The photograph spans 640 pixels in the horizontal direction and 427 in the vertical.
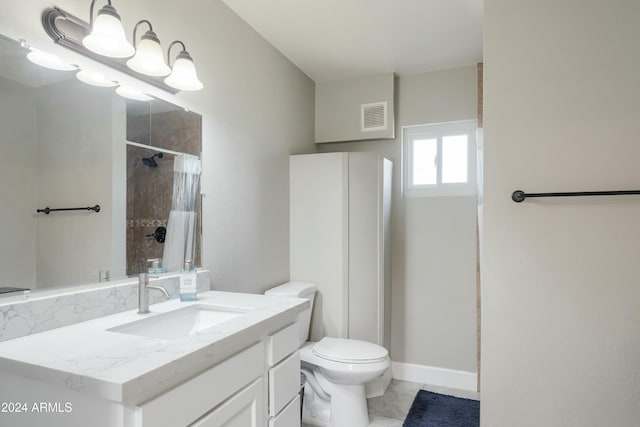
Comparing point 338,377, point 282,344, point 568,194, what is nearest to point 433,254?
point 338,377

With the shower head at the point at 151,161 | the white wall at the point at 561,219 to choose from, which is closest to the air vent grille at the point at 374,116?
the white wall at the point at 561,219

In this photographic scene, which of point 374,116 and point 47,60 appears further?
point 374,116

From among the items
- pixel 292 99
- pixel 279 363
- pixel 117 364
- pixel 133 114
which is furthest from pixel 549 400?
pixel 292 99

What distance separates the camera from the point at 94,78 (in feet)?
4.40

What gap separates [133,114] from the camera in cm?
151

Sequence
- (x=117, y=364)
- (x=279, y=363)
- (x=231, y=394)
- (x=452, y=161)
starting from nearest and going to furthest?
1. (x=117, y=364)
2. (x=231, y=394)
3. (x=279, y=363)
4. (x=452, y=161)

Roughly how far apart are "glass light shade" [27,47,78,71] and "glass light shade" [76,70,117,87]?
3cm

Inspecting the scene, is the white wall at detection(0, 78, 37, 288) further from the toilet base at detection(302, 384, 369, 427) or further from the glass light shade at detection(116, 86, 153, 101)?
the toilet base at detection(302, 384, 369, 427)

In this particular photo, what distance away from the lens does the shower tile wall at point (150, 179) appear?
1495 millimetres

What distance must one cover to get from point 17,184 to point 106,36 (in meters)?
0.55

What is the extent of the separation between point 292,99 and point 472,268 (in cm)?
183

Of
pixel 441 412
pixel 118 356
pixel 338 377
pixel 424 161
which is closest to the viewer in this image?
pixel 118 356

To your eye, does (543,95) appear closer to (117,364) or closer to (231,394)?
(231,394)

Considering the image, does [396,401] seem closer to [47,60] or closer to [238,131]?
[238,131]
